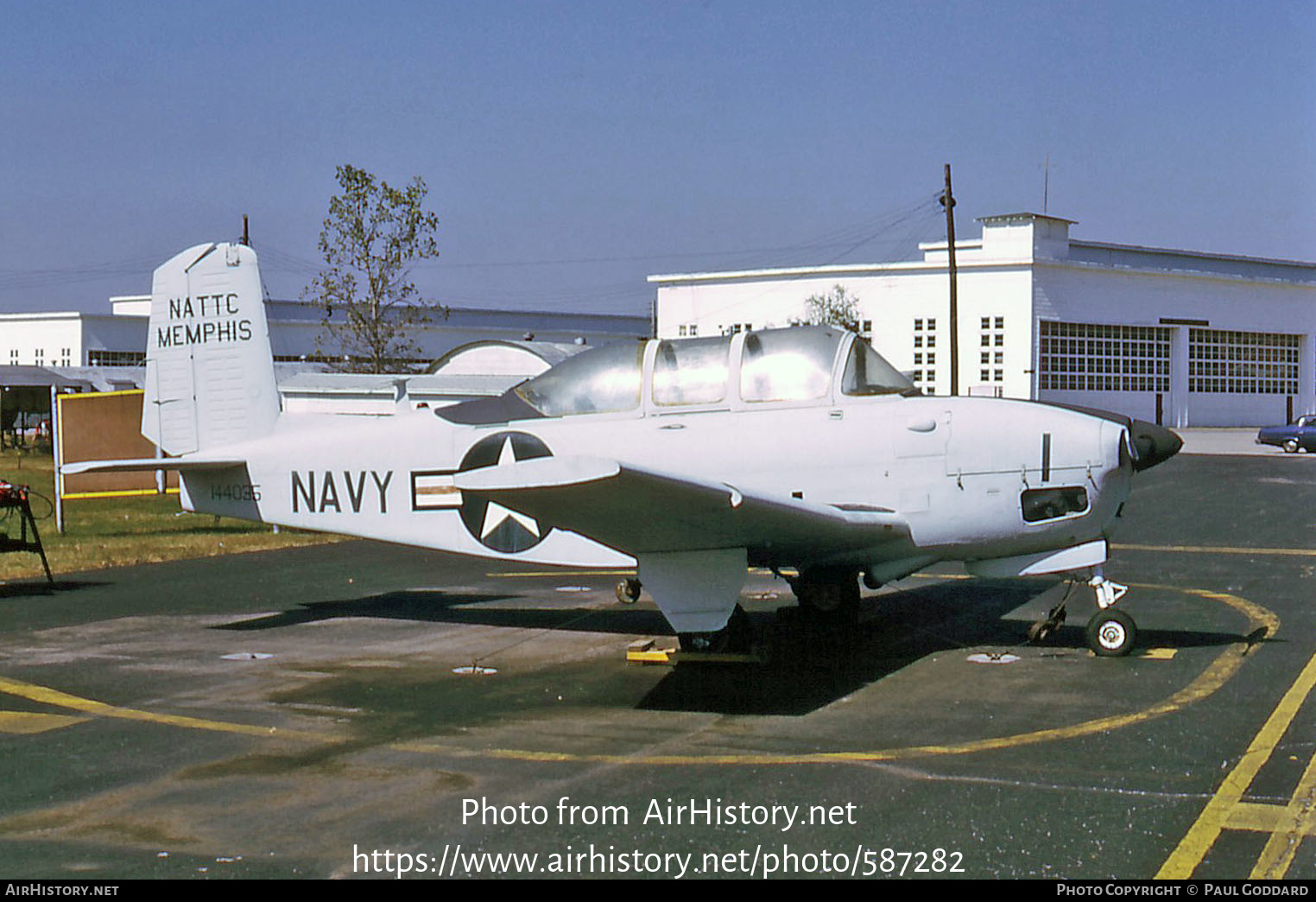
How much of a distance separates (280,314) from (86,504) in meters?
56.2

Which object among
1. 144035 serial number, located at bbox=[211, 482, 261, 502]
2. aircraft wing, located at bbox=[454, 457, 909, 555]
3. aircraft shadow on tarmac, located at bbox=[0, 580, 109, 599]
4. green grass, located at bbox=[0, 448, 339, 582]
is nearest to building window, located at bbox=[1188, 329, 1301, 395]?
A: green grass, located at bbox=[0, 448, 339, 582]

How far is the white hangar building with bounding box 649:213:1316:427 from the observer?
6056 cm

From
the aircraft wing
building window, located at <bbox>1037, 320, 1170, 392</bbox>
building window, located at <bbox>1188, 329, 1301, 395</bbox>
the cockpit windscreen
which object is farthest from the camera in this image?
building window, located at <bbox>1188, 329, 1301, 395</bbox>

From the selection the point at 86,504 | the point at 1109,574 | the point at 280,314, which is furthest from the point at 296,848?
the point at 280,314

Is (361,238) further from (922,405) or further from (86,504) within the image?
(922,405)

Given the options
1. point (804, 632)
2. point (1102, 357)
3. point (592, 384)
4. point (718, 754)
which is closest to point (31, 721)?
point (718, 754)

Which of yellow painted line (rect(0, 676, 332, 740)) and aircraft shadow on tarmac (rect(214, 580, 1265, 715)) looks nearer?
yellow painted line (rect(0, 676, 332, 740))

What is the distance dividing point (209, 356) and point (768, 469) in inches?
226

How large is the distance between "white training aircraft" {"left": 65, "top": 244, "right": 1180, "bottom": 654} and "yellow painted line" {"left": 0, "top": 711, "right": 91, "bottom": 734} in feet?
10.2

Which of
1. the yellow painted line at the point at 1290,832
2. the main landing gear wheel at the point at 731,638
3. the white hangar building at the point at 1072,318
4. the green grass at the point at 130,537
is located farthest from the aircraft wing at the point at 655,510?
the white hangar building at the point at 1072,318

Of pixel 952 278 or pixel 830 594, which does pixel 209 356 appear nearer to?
pixel 830 594

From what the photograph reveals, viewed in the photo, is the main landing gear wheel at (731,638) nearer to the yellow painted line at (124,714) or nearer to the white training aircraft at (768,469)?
the white training aircraft at (768,469)

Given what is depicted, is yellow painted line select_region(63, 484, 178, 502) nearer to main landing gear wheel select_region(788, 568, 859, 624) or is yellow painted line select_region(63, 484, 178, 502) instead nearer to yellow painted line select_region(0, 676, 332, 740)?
yellow painted line select_region(0, 676, 332, 740)

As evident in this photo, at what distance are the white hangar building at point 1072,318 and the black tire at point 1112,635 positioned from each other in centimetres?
4890
